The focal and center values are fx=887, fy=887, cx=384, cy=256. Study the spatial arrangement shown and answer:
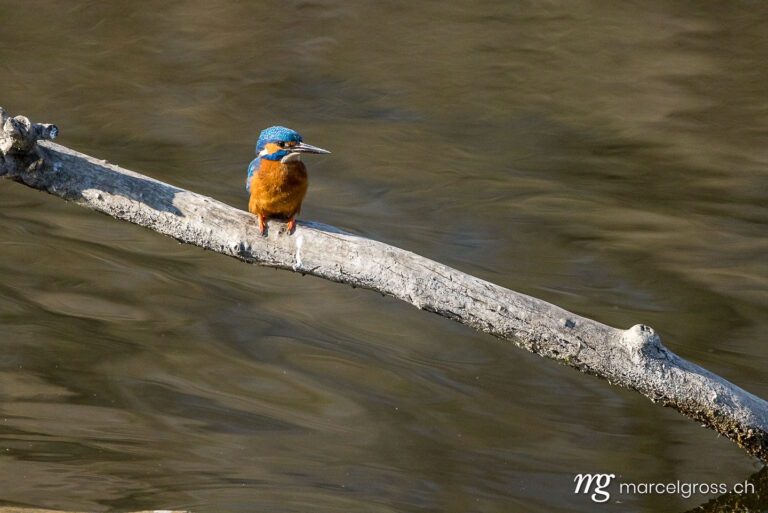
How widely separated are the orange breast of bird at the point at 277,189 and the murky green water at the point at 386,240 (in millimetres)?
1045

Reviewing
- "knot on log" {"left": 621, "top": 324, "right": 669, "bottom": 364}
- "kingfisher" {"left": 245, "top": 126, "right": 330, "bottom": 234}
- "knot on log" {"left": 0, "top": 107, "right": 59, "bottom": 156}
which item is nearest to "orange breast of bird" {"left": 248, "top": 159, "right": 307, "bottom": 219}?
"kingfisher" {"left": 245, "top": 126, "right": 330, "bottom": 234}

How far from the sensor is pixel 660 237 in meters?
5.04

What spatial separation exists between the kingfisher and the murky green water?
1044mm

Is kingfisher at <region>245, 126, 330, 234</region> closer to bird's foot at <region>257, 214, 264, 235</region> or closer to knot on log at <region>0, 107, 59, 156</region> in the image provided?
bird's foot at <region>257, 214, 264, 235</region>

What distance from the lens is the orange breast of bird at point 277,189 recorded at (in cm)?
257

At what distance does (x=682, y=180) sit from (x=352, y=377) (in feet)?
9.88

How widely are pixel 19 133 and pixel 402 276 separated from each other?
1082 mm

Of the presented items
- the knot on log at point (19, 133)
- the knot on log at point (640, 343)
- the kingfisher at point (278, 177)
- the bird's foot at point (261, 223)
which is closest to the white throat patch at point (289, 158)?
the kingfisher at point (278, 177)

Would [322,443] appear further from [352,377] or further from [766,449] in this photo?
[766,449]

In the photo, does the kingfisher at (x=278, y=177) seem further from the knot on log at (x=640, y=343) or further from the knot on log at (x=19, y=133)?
the knot on log at (x=640, y=343)

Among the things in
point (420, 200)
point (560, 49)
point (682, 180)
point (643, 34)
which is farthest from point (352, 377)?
point (643, 34)

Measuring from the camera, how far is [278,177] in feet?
8.55

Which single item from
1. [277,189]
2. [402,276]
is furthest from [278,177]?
[402,276]

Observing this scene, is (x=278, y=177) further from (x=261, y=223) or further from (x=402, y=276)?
(x=402, y=276)
